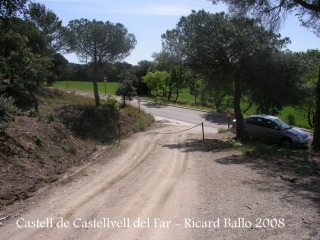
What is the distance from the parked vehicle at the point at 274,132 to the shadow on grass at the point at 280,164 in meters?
2.30

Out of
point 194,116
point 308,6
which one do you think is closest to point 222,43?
point 308,6

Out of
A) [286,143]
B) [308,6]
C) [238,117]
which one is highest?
[308,6]

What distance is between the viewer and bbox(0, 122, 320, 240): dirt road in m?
6.09

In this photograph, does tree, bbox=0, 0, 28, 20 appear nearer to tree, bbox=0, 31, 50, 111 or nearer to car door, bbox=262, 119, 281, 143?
tree, bbox=0, 31, 50, 111

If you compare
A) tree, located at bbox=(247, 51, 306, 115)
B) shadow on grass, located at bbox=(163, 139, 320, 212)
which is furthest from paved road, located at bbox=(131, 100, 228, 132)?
shadow on grass, located at bbox=(163, 139, 320, 212)

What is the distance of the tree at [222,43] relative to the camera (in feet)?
60.6

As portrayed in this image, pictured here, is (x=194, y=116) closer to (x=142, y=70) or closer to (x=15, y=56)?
(x=15, y=56)

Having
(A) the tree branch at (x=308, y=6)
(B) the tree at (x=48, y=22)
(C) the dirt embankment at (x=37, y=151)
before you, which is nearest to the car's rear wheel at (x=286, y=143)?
(A) the tree branch at (x=308, y=6)

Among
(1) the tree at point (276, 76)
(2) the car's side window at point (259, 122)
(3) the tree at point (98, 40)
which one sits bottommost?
(2) the car's side window at point (259, 122)

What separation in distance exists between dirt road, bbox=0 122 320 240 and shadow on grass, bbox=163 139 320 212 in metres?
A: 0.28

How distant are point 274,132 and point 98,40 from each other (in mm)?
14640

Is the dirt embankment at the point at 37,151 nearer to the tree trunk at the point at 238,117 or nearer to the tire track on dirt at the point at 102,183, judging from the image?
the tire track on dirt at the point at 102,183

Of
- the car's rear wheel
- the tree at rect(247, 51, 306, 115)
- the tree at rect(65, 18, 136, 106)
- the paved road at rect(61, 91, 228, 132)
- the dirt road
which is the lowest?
the paved road at rect(61, 91, 228, 132)

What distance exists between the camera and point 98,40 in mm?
25906
